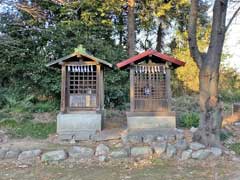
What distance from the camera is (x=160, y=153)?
22.6 feet

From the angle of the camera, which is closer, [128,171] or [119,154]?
[128,171]

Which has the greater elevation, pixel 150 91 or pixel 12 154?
pixel 150 91

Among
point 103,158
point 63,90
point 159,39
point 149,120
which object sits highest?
point 159,39

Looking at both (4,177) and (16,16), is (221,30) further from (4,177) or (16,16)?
(16,16)

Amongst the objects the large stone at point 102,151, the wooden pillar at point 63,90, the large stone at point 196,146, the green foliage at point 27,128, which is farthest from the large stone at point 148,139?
the green foliage at point 27,128

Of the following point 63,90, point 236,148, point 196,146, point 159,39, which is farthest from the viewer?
point 159,39

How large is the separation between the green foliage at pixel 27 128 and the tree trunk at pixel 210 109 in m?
4.65

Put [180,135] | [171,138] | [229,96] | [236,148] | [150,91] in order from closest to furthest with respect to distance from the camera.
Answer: [236,148] → [171,138] → [180,135] → [150,91] → [229,96]

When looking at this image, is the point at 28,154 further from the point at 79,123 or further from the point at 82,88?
the point at 82,88

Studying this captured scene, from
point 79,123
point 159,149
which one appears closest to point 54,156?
point 159,149

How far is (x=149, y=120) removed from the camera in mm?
8703

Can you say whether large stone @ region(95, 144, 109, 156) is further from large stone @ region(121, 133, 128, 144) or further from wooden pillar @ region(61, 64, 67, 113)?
wooden pillar @ region(61, 64, 67, 113)

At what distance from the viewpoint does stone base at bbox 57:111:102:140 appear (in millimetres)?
9000

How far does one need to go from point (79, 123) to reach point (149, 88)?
7.69 ft
